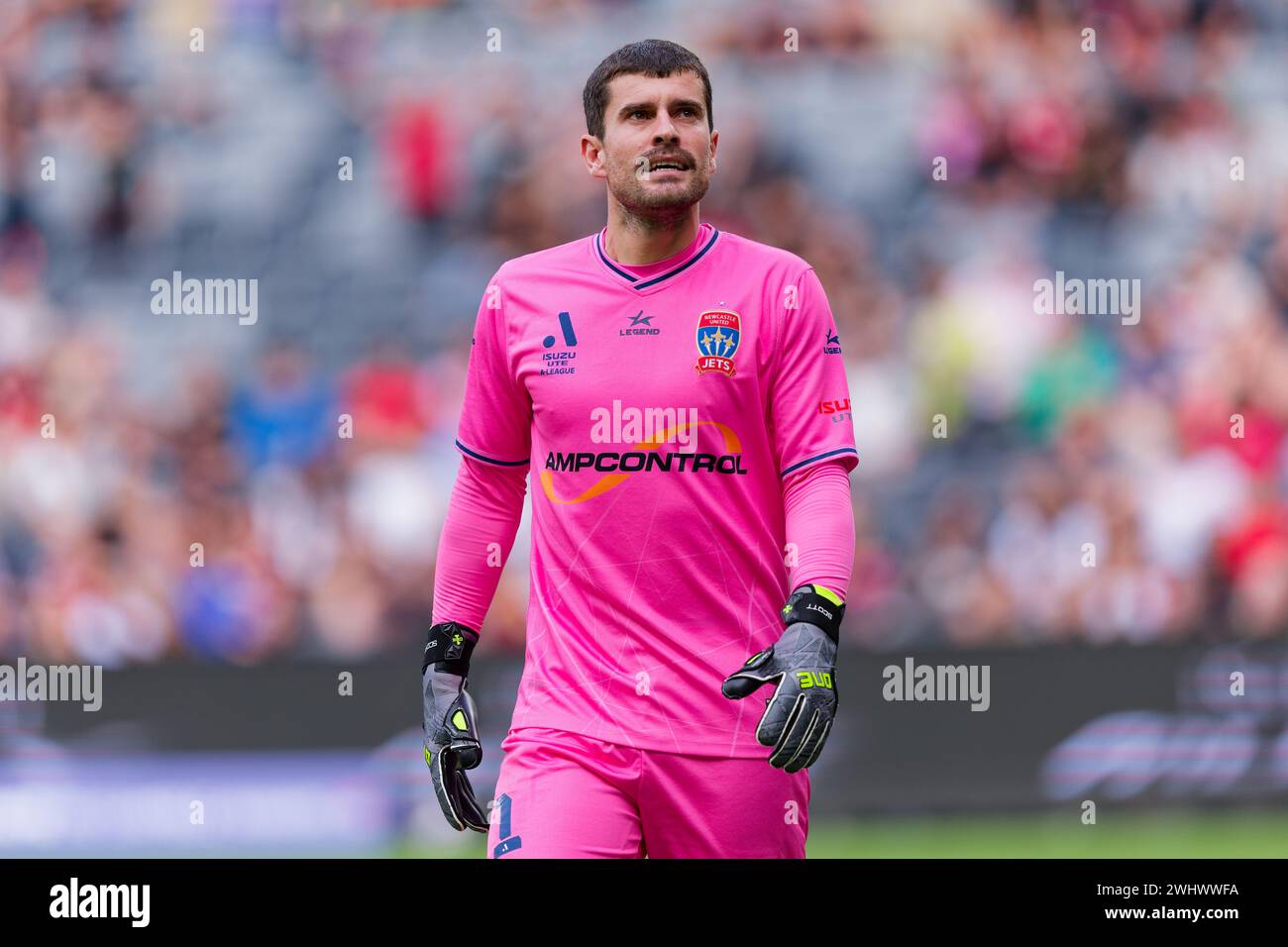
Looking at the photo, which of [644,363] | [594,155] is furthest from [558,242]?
[644,363]

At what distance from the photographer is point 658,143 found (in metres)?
3.66

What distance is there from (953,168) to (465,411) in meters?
5.29

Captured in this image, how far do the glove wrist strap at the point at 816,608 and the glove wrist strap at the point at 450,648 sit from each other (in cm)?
86

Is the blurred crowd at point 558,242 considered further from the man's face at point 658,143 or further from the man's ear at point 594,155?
the man's face at point 658,143

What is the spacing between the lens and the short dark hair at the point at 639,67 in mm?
3709

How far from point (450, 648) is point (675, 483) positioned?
73 centimetres

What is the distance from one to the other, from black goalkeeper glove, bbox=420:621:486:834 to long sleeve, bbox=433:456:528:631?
55 millimetres

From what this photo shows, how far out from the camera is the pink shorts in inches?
137

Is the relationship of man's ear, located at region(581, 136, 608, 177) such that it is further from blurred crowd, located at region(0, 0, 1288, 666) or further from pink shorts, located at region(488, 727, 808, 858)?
blurred crowd, located at region(0, 0, 1288, 666)

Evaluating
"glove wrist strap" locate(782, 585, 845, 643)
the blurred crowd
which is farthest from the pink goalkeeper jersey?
the blurred crowd

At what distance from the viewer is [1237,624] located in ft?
26.6

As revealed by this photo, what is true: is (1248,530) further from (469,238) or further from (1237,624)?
(469,238)

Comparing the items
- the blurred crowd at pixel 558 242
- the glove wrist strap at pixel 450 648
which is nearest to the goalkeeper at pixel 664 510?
the glove wrist strap at pixel 450 648

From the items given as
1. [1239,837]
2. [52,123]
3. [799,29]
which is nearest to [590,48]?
[799,29]
